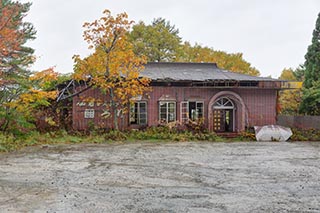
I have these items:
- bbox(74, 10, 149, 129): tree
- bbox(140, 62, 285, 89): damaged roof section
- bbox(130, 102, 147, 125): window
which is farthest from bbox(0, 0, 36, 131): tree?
bbox(140, 62, 285, 89): damaged roof section

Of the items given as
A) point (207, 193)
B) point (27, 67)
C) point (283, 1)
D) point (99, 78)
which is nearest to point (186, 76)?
point (99, 78)

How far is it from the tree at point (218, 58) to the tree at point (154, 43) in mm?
1171

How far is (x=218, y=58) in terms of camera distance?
39.0m

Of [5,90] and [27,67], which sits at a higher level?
[27,67]

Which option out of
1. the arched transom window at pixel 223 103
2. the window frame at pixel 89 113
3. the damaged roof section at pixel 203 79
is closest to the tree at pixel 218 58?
the damaged roof section at pixel 203 79

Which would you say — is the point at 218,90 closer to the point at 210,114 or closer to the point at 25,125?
the point at 210,114

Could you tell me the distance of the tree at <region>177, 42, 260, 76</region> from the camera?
3804cm

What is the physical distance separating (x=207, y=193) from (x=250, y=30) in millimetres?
20658

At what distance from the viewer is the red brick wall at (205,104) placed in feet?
61.2

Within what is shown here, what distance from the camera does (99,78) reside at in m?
17.0

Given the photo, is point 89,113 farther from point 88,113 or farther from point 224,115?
point 224,115

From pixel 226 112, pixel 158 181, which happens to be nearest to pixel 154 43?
pixel 226 112

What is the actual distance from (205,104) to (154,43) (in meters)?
17.2

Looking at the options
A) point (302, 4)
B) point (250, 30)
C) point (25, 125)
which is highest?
point (250, 30)
